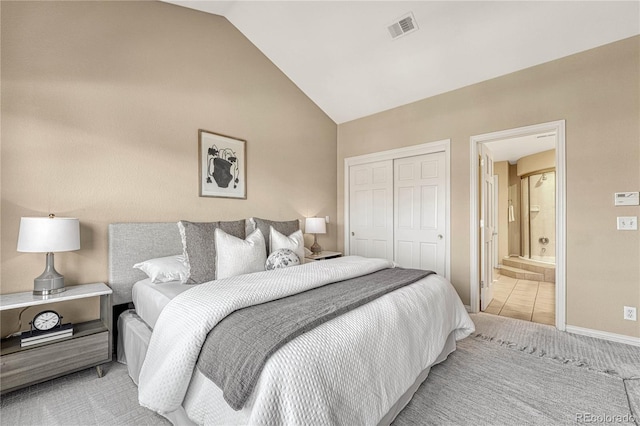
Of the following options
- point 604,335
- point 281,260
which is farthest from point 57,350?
point 604,335

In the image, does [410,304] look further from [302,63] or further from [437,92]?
[302,63]

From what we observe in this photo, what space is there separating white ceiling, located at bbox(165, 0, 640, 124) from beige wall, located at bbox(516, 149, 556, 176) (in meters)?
3.59

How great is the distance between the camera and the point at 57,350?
182 cm

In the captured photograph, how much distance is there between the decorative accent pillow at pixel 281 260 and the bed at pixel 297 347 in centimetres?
26

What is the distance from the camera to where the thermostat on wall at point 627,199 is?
247 centimetres

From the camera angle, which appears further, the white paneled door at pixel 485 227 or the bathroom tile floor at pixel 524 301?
the white paneled door at pixel 485 227

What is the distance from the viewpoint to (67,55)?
2.21 meters

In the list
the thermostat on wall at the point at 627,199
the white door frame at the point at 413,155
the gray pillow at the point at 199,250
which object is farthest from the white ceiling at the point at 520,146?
the gray pillow at the point at 199,250

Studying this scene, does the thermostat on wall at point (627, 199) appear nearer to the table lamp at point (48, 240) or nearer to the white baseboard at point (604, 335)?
the white baseboard at point (604, 335)

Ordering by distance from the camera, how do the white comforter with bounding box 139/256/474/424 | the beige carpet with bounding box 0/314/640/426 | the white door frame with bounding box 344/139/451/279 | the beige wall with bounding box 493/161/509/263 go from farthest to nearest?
the beige wall with bounding box 493/161/509/263
the white door frame with bounding box 344/139/451/279
the beige carpet with bounding box 0/314/640/426
the white comforter with bounding box 139/256/474/424

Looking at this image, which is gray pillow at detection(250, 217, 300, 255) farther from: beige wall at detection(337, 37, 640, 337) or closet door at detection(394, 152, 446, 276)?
beige wall at detection(337, 37, 640, 337)

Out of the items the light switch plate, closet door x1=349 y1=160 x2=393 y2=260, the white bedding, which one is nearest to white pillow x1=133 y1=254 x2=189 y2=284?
the white bedding

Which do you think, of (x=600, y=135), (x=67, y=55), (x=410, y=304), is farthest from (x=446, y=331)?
(x=67, y=55)

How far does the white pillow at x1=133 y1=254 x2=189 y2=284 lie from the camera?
2.22 meters
